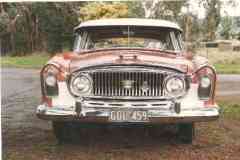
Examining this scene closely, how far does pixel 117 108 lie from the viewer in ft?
7.75

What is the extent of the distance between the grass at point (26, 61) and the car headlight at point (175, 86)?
1.04 meters

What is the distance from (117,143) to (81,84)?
48cm

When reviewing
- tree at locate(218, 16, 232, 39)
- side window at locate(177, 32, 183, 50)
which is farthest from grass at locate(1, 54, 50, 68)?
tree at locate(218, 16, 232, 39)

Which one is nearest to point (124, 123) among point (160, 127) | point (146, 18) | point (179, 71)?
point (179, 71)

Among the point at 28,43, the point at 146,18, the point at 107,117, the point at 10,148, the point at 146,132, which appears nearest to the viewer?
the point at 107,117

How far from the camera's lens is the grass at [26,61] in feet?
10.4

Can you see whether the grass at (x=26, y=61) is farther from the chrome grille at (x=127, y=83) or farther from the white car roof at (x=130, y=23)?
the chrome grille at (x=127, y=83)

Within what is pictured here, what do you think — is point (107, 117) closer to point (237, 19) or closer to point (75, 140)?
point (75, 140)

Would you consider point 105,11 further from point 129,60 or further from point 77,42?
point 129,60

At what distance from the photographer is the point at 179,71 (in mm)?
2398

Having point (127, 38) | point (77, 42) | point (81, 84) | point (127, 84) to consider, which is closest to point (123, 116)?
point (127, 84)

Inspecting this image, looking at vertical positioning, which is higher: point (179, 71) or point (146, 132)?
point (179, 71)

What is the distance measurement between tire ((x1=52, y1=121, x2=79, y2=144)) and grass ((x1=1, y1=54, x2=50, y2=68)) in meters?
0.58

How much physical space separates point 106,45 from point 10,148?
32.0 inches
